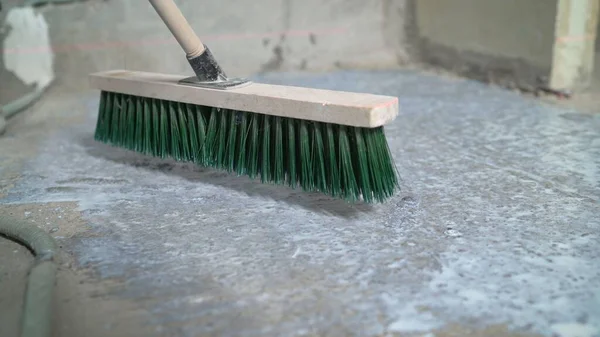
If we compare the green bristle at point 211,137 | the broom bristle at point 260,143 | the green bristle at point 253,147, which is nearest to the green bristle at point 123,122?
the broom bristle at point 260,143

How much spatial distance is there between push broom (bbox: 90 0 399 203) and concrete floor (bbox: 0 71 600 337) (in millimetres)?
65

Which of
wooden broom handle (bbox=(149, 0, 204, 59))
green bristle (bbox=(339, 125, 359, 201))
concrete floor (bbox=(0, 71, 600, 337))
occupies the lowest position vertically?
concrete floor (bbox=(0, 71, 600, 337))

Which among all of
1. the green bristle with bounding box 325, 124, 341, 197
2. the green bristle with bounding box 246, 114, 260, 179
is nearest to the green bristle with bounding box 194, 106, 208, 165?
the green bristle with bounding box 246, 114, 260, 179

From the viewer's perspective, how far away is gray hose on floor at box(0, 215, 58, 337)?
0.79m

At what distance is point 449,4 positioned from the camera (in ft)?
8.63

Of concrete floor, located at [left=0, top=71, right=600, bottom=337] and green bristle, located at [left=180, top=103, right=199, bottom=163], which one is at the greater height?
green bristle, located at [left=180, top=103, right=199, bottom=163]

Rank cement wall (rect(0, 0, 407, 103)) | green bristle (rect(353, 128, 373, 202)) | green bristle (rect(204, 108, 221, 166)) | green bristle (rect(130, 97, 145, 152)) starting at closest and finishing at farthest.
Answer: green bristle (rect(353, 128, 373, 202)) < green bristle (rect(204, 108, 221, 166)) < green bristle (rect(130, 97, 145, 152)) < cement wall (rect(0, 0, 407, 103))

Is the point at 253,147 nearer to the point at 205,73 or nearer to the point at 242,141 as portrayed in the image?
the point at 242,141

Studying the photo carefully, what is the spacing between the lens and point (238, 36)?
103 inches

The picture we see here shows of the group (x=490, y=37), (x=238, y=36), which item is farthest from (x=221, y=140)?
(x=490, y=37)

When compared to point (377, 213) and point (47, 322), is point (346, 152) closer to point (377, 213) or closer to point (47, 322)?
point (377, 213)

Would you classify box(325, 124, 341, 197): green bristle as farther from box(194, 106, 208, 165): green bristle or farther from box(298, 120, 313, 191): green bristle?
box(194, 106, 208, 165): green bristle

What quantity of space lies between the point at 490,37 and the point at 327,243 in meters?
1.71

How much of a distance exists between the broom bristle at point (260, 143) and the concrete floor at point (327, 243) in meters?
0.06
